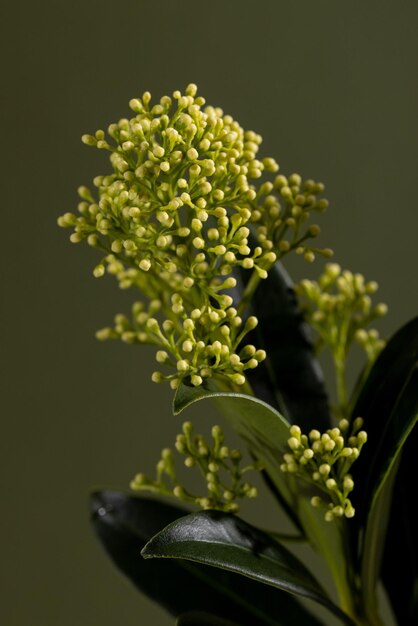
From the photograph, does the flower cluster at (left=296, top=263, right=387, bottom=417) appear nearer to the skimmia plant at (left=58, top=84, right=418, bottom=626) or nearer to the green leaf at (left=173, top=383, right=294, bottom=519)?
the skimmia plant at (left=58, top=84, right=418, bottom=626)

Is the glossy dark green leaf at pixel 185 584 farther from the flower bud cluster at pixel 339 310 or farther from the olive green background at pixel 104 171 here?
the olive green background at pixel 104 171

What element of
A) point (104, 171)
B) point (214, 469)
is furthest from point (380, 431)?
point (104, 171)

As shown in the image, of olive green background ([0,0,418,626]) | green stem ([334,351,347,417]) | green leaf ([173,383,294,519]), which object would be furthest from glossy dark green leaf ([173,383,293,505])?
olive green background ([0,0,418,626])

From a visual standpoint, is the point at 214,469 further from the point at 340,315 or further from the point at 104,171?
the point at 104,171

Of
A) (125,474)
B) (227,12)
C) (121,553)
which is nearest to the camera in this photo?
(121,553)

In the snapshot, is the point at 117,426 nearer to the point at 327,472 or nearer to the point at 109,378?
the point at 109,378

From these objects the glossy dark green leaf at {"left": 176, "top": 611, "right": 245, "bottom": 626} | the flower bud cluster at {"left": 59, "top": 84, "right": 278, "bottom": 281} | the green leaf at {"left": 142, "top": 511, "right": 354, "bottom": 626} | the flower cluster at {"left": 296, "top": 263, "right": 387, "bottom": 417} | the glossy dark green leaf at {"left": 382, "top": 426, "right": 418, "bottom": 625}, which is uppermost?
the flower bud cluster at {"left": 59, "top": 84, "right": 278, "bottom": 281}

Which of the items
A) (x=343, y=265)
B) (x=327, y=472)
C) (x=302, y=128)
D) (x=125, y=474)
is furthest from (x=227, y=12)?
(x=327, y=472)

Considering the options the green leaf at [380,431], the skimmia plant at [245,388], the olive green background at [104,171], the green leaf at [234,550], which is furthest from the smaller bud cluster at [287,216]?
the olive green background at [104,171]
